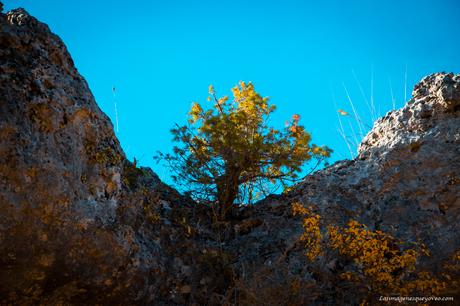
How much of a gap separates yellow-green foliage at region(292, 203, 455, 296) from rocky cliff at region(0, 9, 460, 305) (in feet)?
0.47

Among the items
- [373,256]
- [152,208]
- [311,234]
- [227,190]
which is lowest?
[373,256]

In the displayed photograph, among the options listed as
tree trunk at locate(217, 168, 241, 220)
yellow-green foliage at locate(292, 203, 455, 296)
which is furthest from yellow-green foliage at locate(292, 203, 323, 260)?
tree trunk at locate(217, 168, 241, 220)

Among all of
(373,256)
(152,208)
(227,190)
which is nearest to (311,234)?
(373,256)

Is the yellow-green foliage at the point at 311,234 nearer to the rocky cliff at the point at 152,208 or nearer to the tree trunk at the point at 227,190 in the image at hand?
the rocky cliff at the point at 152,208

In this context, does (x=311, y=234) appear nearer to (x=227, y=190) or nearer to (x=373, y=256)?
(x=373, y=256)

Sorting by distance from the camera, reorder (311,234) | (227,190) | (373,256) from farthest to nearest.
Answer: (227,190) → (311,234) → (373,256)

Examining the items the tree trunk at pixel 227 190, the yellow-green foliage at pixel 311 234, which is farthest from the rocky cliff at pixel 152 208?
the tree trunk at pixel 227 190

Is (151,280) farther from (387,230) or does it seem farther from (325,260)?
(387,230)

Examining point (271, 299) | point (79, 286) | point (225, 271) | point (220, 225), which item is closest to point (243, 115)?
point (220, 225)

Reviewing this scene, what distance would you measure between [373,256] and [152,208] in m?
3.16

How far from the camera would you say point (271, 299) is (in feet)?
15.0

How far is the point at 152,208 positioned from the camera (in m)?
5.43

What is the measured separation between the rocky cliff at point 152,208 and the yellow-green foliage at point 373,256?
0.14 m

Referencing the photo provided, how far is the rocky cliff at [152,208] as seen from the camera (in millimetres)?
3850
